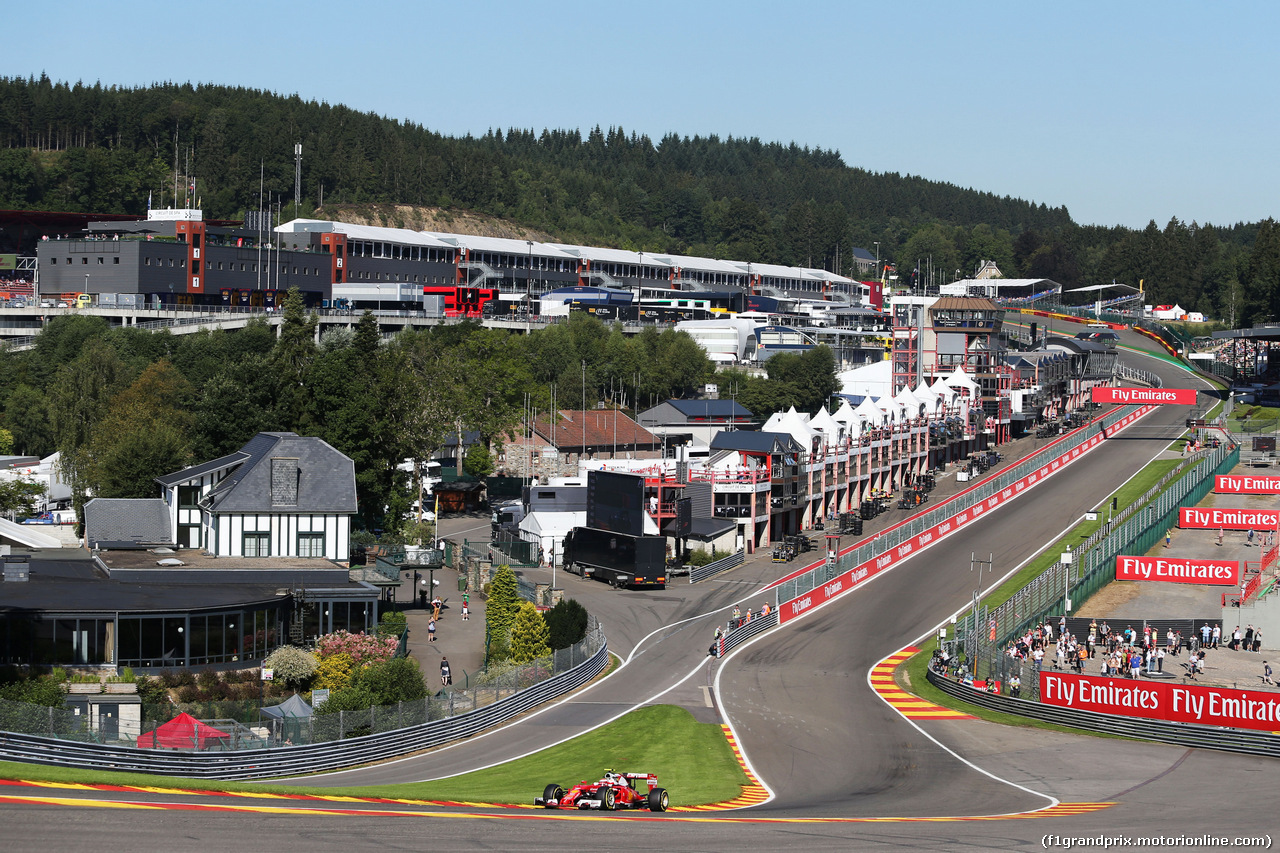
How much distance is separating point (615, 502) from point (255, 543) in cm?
2329

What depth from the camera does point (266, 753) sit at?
42.5m

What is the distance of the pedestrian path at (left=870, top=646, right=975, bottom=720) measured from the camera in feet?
180

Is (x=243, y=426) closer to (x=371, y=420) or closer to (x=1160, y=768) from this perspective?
(x=371, y=420)

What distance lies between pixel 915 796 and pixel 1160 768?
9.86m

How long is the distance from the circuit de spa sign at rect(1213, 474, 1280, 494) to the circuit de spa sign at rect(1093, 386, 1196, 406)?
39551 millimetres

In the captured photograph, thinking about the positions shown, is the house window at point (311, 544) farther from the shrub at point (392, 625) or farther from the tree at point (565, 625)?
the tree at point (565, 625)

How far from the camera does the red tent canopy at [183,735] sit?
41.3 metres

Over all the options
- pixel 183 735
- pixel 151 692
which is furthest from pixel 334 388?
pixel 183 735

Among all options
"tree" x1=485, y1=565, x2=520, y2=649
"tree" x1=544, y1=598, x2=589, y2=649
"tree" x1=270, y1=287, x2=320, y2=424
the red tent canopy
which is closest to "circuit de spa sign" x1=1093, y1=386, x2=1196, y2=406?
"tree" x1=270, y1=287, x2=320, y2=424

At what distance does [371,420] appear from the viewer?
82812 millimetres

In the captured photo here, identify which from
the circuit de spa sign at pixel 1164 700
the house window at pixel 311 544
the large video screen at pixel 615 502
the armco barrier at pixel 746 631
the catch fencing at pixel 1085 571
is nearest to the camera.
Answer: the circuit de spa sign at pixel 1164 700

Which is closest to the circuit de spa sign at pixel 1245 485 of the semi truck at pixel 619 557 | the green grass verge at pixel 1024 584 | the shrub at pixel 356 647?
the green grass verge at pixel 1024 584

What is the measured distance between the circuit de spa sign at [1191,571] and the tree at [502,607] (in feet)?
116

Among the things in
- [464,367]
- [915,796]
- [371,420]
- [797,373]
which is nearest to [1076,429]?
[797,373]
